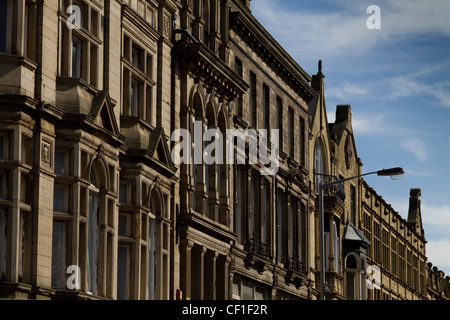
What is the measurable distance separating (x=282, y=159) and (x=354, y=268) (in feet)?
66.9

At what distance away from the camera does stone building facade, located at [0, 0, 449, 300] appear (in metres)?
26.3

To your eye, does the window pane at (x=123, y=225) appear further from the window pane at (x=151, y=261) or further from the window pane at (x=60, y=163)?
the window pane at (x=60, y=163)

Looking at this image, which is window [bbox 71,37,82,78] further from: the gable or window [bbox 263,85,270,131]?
window [bbox 263,85,270,131]

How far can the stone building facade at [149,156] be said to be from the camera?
2631 centimetres

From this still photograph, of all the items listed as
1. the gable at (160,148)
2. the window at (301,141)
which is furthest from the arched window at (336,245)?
the gable at (160,148)

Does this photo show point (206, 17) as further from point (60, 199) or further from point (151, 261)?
point (60, 199)

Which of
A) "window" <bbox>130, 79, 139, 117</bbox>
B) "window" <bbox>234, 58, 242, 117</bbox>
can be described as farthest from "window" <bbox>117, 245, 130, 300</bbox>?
"window" <bbox>234, 58, 242, 117</bbox>

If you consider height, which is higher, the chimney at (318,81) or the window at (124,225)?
the chimney at (318,81)

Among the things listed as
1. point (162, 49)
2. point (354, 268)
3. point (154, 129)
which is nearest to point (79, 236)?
point (154, 129)

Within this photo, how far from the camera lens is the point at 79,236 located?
28.2 metres

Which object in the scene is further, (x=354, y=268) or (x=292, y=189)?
(x=354, y=268)

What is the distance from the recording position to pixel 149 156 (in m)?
33.2
